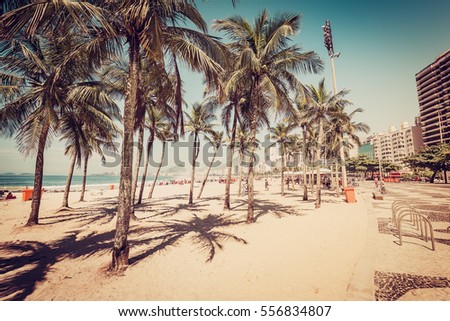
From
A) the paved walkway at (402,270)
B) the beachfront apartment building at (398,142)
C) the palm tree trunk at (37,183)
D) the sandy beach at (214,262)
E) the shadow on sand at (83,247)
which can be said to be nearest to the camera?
the paved walkway at (402,270)

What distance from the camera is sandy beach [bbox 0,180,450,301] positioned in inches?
144

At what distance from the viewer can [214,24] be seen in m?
8.21

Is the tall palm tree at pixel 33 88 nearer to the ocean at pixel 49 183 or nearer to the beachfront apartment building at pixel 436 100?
the ocean at pixel 49 183

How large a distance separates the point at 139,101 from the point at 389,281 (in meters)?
7.88

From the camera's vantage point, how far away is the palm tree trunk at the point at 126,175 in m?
4.55

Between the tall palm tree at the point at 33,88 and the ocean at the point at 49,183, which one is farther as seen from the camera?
the ocean at the point at 49,183

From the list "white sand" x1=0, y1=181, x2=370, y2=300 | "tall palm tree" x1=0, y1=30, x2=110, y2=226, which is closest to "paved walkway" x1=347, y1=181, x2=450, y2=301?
"white sand" x1=0, y1=181, x2=370, y2=300

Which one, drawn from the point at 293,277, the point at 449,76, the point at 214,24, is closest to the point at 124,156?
the point at 293,277

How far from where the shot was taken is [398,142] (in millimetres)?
102625

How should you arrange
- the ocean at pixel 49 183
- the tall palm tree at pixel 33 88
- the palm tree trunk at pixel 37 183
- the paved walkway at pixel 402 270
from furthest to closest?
1. the ocean at pixel 49 183
2. the palm tree trunk at pixel 37 183
3. the tall palm tree at pixel 33 88
4. the paved walkway at pixel 402 270

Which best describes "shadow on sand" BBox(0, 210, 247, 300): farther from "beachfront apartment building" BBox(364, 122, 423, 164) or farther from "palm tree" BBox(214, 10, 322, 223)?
"beachfront apartment building" BBox(364, 122, 423, 164)

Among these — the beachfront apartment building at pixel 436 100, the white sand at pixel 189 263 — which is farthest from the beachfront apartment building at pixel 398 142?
the white sand at pixel 189 263

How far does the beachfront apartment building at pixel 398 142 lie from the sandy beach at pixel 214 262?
332 feet

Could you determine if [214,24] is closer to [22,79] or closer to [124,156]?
[124,156]
